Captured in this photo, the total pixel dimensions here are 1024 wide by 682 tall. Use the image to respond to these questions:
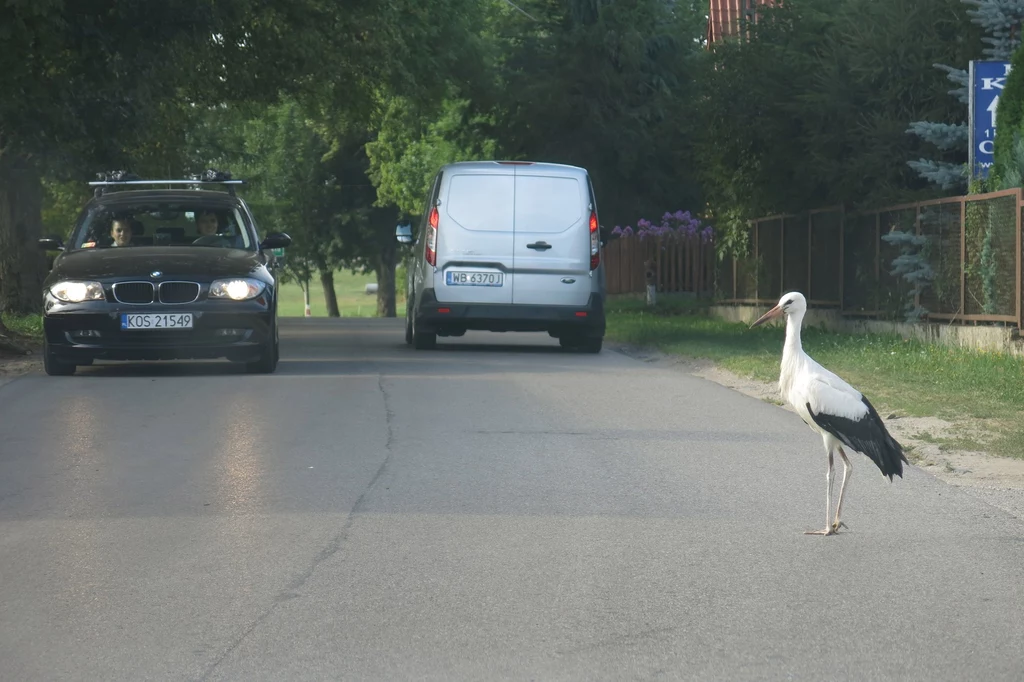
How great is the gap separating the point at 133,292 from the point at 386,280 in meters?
53.9

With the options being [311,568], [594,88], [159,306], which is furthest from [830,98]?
[594,88]

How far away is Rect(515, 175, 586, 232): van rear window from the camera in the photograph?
62.4 ft

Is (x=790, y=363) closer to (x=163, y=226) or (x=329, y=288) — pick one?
(x=163, y=226)

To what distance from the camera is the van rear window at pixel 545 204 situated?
62.4 ft

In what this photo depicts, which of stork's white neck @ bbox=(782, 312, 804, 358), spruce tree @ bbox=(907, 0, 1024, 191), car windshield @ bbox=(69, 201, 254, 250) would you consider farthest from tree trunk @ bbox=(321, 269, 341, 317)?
stork's white neck @ bbox=(782, 312, 804, 358)

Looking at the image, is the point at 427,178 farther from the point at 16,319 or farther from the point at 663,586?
the point at 663,586

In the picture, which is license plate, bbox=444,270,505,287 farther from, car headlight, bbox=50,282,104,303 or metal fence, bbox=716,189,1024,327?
metal fence, bbox=716,189,1024,327

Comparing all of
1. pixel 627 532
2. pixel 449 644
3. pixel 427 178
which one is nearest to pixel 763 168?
pixel 627 532

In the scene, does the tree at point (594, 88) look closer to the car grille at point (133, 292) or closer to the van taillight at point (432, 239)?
the van taillight at point (432, 239)

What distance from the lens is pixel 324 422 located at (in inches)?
463

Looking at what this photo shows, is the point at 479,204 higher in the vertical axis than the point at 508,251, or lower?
higher

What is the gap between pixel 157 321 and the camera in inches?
588

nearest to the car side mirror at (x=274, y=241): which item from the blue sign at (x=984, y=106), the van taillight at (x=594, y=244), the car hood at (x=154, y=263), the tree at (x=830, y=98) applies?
the car hood at (x=154, y=263)

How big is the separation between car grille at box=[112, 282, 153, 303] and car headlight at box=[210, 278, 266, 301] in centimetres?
56
